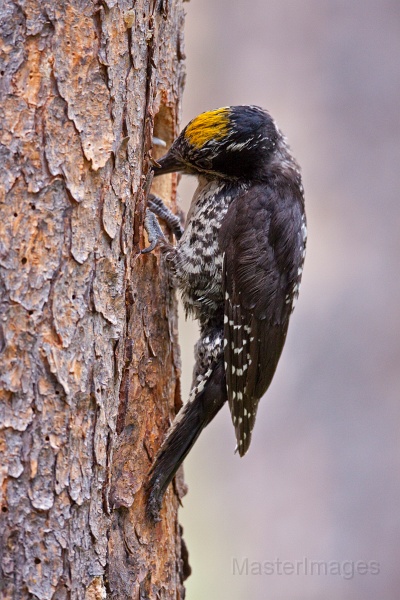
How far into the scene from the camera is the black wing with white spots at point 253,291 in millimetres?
3107

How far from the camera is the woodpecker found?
3.09 metres

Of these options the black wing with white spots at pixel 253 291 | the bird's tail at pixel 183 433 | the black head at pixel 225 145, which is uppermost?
the black head at pixel 225 145

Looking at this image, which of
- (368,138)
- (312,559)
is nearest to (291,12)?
(368,138)

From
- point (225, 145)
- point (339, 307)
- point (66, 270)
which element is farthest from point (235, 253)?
point (339, 307)

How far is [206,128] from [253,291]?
67cm

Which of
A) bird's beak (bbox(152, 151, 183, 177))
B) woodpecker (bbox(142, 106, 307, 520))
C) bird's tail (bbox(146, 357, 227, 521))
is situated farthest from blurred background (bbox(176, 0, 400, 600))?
bird's beak (bbox(152, 151, 183, 177))

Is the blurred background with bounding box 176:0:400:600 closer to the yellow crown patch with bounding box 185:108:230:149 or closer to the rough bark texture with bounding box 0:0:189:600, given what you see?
the yellow crown patch with bounding box 185:108:230:149

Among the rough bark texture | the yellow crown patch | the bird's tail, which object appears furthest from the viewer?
the yellow crown patch

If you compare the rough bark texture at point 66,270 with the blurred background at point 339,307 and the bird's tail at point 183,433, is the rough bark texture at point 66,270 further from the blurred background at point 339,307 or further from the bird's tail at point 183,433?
the blurred background at point 339,307

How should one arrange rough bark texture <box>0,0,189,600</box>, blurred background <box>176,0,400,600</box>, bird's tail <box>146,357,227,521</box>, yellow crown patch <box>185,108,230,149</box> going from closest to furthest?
1. rough bark texture <box>0,0,189,600</box>
2. bird's tail <box>146,357,227,521</box>
3. yellow crown patch <box>185,108,230,149</box>
4. blurred background <box>176,0,400,600</box>

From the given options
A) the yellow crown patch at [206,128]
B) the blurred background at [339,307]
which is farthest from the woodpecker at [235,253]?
the blurred background at [339,307]

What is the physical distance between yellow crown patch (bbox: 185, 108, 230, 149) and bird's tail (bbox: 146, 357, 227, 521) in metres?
0.88

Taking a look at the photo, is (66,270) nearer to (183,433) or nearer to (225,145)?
(183,433)

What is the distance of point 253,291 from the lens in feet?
10.2
